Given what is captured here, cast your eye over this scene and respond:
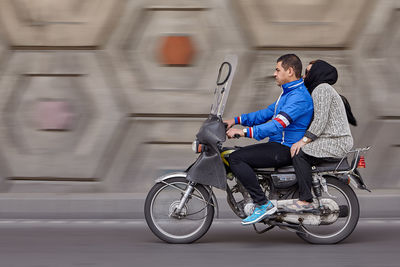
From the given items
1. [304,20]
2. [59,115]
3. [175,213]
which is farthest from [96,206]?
[304,20]

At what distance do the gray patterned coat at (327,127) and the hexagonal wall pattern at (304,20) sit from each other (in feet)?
6.82

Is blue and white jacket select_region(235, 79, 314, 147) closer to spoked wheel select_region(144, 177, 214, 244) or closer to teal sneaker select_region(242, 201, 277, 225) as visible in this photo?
teal sneaker select_region(242, 201, 277, 225)

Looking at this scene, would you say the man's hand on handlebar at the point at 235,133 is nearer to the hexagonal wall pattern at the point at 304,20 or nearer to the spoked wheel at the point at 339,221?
the spoked wheel at the point at 339,221

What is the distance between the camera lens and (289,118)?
5.24m

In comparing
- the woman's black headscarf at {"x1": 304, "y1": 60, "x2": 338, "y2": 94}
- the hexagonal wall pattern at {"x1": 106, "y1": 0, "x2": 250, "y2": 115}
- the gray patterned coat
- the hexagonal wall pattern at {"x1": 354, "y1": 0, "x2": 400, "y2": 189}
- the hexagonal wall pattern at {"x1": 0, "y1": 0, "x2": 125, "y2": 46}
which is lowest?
the gray patterned coat

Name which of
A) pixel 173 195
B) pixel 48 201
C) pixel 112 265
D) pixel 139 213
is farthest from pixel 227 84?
pixel 48 201

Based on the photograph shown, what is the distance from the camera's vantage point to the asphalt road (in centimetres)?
494

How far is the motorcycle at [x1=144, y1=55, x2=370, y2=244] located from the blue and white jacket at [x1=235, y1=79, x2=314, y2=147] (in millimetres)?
278

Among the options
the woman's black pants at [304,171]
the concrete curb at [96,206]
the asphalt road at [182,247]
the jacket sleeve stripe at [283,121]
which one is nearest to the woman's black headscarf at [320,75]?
the jacket sleeve stripe at [283,121]

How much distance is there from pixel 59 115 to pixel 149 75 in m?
1.11

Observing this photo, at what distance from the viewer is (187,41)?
24.2 feet

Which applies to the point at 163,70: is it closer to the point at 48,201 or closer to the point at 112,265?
the point at 48,201

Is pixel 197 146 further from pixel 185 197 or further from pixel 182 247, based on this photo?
pixel 182 247

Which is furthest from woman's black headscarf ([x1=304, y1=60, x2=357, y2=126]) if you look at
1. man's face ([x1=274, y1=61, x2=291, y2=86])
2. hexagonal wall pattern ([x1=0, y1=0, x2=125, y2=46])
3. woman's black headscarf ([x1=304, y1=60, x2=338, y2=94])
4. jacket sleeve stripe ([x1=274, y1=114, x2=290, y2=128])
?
hexagonal wall pattern ([x1=0, y1=0, x2=125, y2=46])
